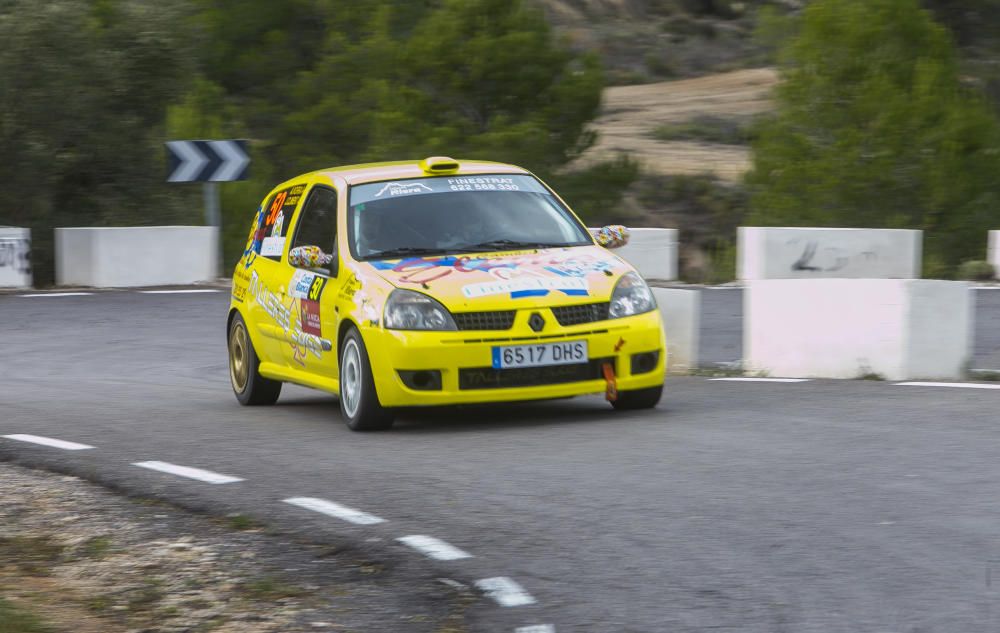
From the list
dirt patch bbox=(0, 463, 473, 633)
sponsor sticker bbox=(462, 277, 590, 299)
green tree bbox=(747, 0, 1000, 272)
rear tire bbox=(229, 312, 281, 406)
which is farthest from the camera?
green tree bbox=(747, 0, 1000, 272)

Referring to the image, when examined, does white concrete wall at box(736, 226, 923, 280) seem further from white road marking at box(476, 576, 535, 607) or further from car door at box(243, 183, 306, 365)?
white road marking at box(476, 576, 535, 607)

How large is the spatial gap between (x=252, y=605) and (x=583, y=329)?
437 cm

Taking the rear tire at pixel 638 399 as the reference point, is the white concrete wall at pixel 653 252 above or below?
above

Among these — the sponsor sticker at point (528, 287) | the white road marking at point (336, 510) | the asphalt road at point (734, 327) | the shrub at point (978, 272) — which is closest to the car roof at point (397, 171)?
the sponsor sticker at point (528, 287)

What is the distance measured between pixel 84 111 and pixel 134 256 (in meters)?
4.58

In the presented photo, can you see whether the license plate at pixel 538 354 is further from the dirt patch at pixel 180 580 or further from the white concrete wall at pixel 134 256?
the white concrete wall at pixel 134 256

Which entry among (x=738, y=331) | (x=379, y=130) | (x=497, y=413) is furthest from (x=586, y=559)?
(x=379, y=130)

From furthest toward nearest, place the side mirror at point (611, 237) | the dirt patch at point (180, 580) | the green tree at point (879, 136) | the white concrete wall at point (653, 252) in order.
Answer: the green tree at point (879, 136) < the white concrete wall at point (653, 252) < the side mirror at point (611, 237) < the dirt patch at point (180, 580)

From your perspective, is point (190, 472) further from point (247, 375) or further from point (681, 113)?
Answer: point (681, 113)

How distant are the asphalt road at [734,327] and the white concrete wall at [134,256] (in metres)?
7.49

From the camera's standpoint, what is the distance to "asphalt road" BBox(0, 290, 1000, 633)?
531cm

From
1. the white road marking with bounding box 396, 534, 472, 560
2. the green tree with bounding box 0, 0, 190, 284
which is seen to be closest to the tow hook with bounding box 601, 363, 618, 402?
the white road marking with bounding box 396, 534, 472, 560

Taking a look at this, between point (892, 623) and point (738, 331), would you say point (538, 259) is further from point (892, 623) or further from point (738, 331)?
point (738, 331)

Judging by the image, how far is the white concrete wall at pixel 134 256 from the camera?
78.8ft
